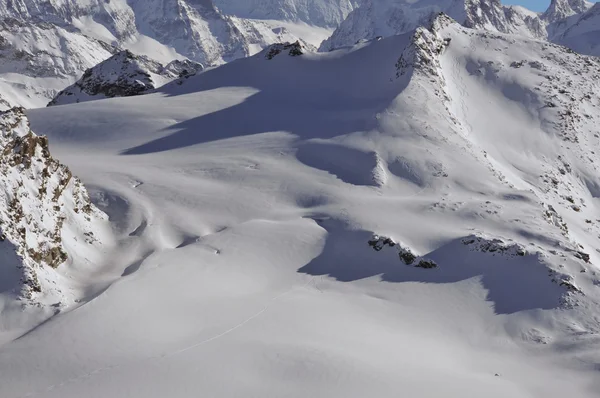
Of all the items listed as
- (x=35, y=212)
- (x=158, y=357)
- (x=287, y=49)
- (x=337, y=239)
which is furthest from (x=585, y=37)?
(x=158, y=357)

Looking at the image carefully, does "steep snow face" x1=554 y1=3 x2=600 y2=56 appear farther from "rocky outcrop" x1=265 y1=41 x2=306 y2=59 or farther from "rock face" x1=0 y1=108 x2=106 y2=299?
"rock face" x1=0 y1=108 x2=106 y2=299

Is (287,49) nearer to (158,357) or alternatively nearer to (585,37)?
(158,357)

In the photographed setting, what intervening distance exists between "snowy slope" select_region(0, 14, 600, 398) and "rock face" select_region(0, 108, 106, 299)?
182 cm

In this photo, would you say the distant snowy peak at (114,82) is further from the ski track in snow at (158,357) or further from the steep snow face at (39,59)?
the steep snow face at (39,59)

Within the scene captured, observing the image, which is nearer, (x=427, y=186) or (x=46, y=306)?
(x=46, y=306)

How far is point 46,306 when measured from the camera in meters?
21.3

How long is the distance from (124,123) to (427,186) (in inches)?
895

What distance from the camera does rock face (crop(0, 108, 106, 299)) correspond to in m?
21.9

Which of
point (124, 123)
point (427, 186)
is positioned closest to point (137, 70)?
point (124, 123)

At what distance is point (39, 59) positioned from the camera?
175375 mm

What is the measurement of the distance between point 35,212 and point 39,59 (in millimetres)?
167975

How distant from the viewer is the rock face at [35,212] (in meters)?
21.9

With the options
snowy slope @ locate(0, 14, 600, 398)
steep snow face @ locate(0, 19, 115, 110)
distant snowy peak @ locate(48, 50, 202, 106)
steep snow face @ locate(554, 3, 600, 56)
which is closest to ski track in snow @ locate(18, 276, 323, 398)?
snowy slope @ locate(0, 14, 600, 398)

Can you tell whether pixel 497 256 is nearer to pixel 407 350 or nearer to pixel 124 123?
pixel 407 350
